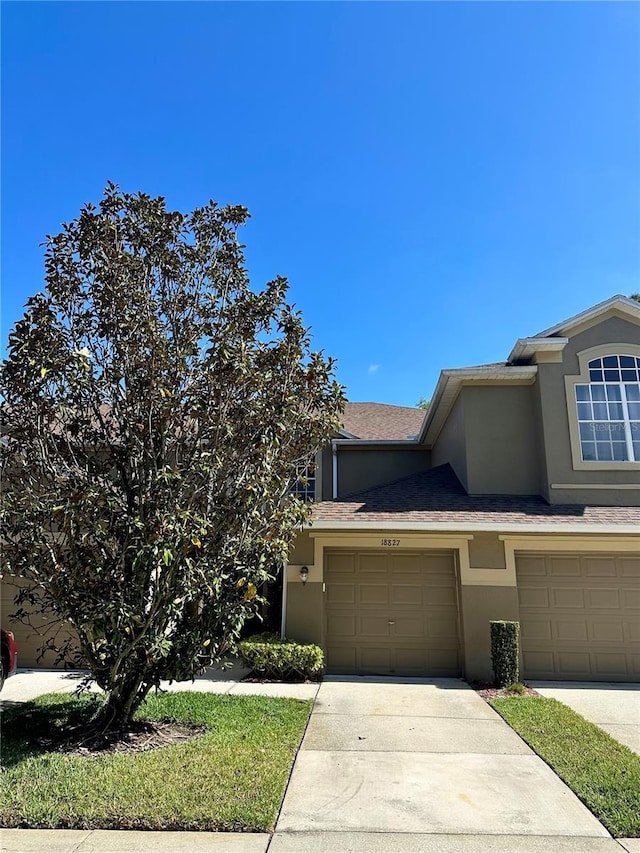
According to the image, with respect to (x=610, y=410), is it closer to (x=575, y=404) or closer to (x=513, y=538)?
(x=575, y=404)

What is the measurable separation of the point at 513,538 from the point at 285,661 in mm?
4973

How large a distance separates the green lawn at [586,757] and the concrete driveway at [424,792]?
5.4 inches

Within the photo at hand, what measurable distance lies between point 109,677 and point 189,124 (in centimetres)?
839

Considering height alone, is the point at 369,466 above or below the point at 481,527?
above

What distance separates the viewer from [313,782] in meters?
5.12

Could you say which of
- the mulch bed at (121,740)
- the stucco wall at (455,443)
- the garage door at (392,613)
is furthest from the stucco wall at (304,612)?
the mulch bed at (121,740)

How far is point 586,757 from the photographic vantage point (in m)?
5.83

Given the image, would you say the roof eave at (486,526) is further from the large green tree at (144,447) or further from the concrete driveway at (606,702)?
the large green tree at (144,447)

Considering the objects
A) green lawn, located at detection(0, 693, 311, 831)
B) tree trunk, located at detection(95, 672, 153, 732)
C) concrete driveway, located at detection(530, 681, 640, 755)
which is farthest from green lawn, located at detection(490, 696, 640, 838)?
tree trunk, located at detection(95, 672, 153, 732)

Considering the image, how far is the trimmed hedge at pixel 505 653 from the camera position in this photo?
31.4ft

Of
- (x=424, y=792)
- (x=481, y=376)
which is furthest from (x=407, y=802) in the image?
(x=481, y=376)

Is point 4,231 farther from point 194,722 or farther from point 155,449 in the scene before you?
point 194,722

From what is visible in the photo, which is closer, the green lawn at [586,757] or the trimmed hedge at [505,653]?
the green lawn at [586,757]

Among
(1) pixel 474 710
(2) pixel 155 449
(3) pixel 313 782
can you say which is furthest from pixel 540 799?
(2) pixel 155 449
